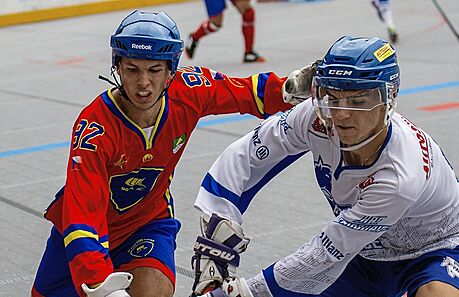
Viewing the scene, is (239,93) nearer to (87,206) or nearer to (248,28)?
(87,206)

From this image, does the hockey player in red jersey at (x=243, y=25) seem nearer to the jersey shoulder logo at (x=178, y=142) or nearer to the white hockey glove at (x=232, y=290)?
the jersey shoulder logo at (x=178, y=142)

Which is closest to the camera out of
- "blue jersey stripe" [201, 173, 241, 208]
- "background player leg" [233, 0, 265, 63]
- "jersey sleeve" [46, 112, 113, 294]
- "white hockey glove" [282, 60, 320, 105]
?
"jersey sleeve" [46, 112, 113, 294]

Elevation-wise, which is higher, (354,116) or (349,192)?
(354,116)

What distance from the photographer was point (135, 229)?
13.7 feet

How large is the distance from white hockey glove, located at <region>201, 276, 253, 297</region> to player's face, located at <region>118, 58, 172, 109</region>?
2.65ft

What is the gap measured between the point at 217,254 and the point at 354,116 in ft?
2.17

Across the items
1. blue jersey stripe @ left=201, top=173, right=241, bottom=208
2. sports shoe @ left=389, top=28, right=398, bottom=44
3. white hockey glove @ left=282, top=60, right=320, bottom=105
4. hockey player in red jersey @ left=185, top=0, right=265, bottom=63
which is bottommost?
sports shoe @ left=389, top=28, right=398, bottom=44

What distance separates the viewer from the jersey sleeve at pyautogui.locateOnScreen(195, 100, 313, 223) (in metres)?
3.71

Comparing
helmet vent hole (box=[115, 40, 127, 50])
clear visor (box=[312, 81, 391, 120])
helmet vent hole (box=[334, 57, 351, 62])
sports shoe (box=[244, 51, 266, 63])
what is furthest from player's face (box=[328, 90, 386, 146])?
sports shoe (box=[244, 51, 266, 63])

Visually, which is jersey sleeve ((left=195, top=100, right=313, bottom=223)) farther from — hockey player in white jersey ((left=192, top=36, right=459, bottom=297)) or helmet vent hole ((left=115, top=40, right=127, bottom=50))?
helmet vent hole ((left=115, top=40, right=127, bottom=50))

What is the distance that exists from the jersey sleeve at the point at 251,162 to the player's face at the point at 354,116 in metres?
0.34

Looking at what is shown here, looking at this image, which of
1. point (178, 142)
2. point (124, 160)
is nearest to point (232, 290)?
point (124, 160)

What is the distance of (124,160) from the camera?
393cm

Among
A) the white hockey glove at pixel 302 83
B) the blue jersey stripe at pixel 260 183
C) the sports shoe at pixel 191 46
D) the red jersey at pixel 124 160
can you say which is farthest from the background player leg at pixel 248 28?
the blue jersey stripe at pixel 260 183
